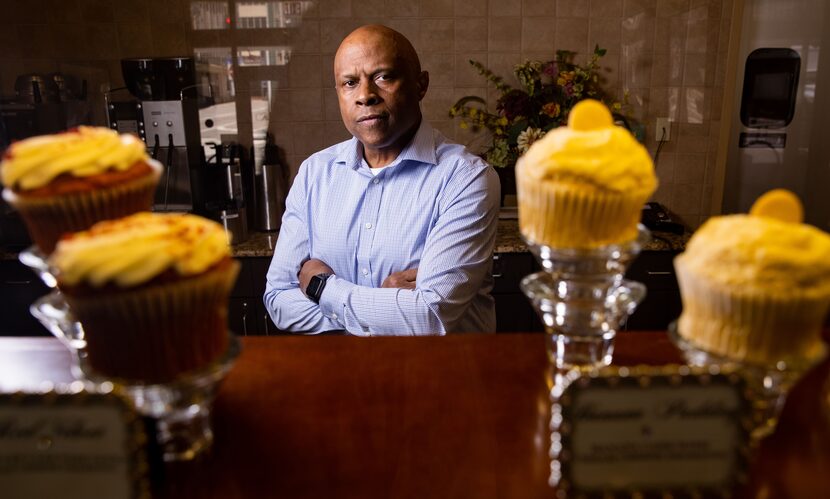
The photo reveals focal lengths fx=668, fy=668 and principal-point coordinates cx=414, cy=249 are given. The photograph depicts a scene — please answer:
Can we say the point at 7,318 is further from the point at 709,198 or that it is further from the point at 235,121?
the point at 709,198

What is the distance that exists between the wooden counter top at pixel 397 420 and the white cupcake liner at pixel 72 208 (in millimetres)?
220

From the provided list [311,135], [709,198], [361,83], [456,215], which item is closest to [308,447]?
[456,215]

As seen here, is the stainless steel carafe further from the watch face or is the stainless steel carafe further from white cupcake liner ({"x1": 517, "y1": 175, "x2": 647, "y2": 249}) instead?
white cupcake liner ({"x1": 517, "y1": 175, "x2": 647, "y2": 249})

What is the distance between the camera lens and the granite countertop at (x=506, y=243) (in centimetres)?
285

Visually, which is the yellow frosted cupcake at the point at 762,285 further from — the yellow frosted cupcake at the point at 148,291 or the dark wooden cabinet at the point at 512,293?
the dark wooden cabinet at the point at 512,293

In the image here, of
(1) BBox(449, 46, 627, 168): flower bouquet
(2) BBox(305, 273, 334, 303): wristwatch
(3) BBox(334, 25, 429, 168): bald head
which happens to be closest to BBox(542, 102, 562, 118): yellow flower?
(1) BBox(449, 46, 627, 168): flower bouquet

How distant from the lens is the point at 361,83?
184cm

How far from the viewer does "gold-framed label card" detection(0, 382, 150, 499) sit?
0.62 meters

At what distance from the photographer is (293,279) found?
188 cm

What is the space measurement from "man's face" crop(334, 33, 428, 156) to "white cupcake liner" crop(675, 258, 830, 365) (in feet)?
4.14

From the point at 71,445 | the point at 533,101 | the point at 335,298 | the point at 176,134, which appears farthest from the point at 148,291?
the point at 533,101

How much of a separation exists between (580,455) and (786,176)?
3382 mm

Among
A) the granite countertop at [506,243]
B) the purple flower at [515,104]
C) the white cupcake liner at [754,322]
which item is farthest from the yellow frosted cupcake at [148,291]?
the purple flower at [515,104]

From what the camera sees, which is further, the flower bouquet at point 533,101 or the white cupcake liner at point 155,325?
the flower bouquet at point 533,101
